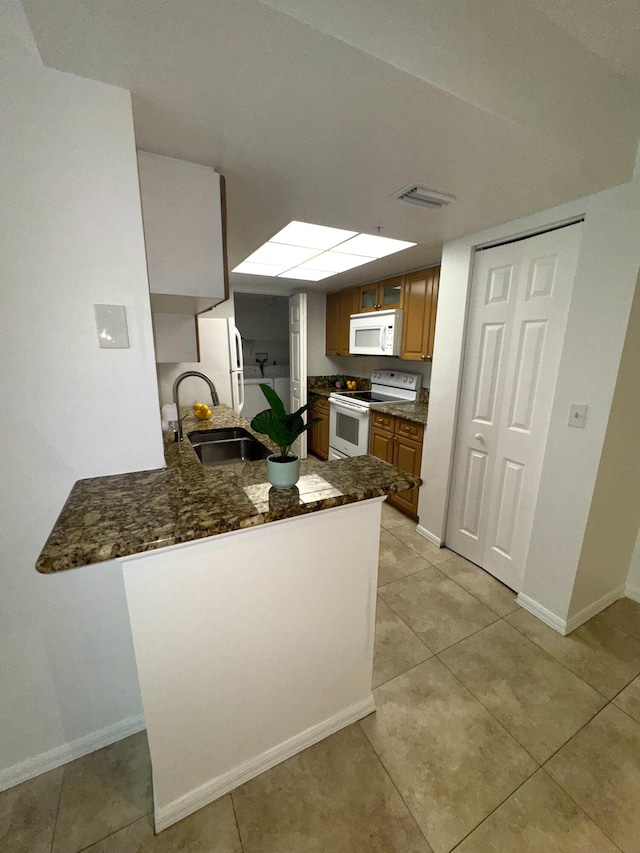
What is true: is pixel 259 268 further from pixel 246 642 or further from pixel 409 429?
pixel 246 642

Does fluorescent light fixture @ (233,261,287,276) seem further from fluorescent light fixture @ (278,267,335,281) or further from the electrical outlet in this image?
the electrical outlet

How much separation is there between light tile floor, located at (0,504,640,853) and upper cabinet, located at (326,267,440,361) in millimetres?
2278

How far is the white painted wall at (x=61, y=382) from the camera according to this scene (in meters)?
0.91

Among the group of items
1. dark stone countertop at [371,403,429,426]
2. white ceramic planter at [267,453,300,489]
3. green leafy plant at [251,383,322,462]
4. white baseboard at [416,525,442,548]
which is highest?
green leafy plant at [251,383,322,462]

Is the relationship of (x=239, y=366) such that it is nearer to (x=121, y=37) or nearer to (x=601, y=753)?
(x=121, y=37)

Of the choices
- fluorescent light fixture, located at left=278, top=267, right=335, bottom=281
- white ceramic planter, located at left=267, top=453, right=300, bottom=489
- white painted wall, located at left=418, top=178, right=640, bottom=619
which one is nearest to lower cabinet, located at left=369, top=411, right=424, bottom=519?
white painted wall, located at left=418, top=178, right=640, bottom=619

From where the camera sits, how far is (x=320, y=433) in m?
4.47

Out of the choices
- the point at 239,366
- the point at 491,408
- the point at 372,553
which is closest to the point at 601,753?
the point at 372,553

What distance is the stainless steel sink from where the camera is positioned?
2275 mm

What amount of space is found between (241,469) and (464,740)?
1.43 meters

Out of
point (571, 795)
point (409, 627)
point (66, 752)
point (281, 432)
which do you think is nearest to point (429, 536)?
point (409, 627)

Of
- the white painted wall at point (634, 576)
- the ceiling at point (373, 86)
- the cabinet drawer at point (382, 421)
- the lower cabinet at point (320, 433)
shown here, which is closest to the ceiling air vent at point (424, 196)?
the ceiling at point (373, 86)

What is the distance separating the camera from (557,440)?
1.77 meters

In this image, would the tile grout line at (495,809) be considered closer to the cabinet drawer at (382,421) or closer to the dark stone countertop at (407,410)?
the dark stone countertop at (407,410)
